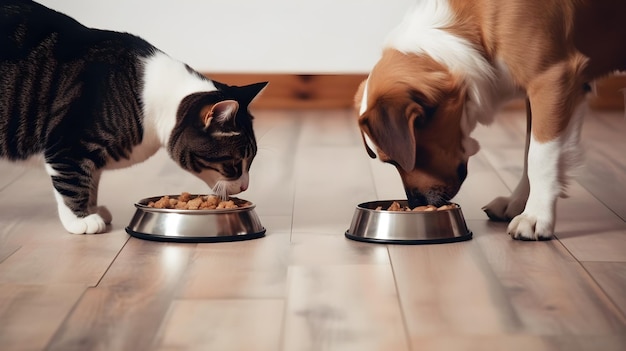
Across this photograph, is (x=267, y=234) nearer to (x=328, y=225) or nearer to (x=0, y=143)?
(x=328, y=225)

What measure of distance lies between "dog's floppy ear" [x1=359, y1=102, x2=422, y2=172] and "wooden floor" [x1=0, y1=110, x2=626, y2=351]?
26cm

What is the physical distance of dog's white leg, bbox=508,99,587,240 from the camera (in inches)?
103

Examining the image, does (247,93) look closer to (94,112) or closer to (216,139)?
(216,139)

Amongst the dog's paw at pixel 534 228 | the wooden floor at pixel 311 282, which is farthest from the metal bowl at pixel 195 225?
the dog's paw at pixel 534 228

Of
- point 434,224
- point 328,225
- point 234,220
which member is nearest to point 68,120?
point 234,220

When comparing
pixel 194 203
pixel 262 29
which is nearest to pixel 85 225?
pixel 194 203

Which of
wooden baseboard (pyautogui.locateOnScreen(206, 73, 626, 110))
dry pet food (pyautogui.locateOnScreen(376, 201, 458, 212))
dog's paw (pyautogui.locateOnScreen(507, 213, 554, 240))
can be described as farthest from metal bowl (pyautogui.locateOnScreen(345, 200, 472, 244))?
wooden baseboard (pyautogui.locateOnScreen(206, 73, 626, 110))

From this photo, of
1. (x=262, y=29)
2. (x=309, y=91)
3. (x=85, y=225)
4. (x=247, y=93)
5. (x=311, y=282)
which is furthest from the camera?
(x=309, y=91)

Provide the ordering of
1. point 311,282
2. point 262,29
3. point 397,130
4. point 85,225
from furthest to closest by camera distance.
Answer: point 262,29
point 85,225
point 397,130
point 311,282

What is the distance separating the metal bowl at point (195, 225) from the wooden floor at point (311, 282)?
42 millimetres

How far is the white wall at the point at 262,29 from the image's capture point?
5.55 metres

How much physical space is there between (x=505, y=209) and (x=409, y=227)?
492mm

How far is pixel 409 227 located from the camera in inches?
103

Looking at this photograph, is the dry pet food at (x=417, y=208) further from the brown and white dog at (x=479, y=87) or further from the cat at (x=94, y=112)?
the cat at (x=94, y=112)
